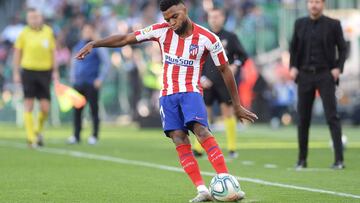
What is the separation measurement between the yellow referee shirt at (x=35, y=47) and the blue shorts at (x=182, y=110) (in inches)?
373

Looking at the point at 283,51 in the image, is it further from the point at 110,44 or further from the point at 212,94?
the point at 110,44

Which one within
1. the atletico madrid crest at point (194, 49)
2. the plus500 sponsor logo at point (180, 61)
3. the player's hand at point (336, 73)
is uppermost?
the atletico madrid crest at point (194, 49)

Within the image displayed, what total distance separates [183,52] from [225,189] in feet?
4.36

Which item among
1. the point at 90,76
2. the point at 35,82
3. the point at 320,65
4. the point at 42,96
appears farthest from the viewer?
the point at 90,76

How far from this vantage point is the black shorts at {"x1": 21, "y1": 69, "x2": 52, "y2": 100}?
18547mm

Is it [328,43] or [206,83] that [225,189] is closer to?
[328,43]

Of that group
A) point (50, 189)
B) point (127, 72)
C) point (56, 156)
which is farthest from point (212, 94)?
point (127, 72)

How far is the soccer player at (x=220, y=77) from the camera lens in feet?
51.7

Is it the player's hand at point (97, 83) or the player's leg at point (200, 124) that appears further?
the player's hand at point (97, 83)

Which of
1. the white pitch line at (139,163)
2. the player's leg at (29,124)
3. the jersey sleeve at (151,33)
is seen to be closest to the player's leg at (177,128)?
the jersey sleeve at (151,33)

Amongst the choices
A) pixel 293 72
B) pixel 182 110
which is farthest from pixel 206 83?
pixel 182 110

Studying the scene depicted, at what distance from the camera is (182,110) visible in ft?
30.4

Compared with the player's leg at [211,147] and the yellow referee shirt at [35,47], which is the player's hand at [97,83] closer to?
the yellow referee shirt at [35,47]

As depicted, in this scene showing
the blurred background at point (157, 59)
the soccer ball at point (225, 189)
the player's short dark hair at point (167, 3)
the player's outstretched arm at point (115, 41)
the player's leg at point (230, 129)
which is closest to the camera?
the soccer ball at point (225, 189)
